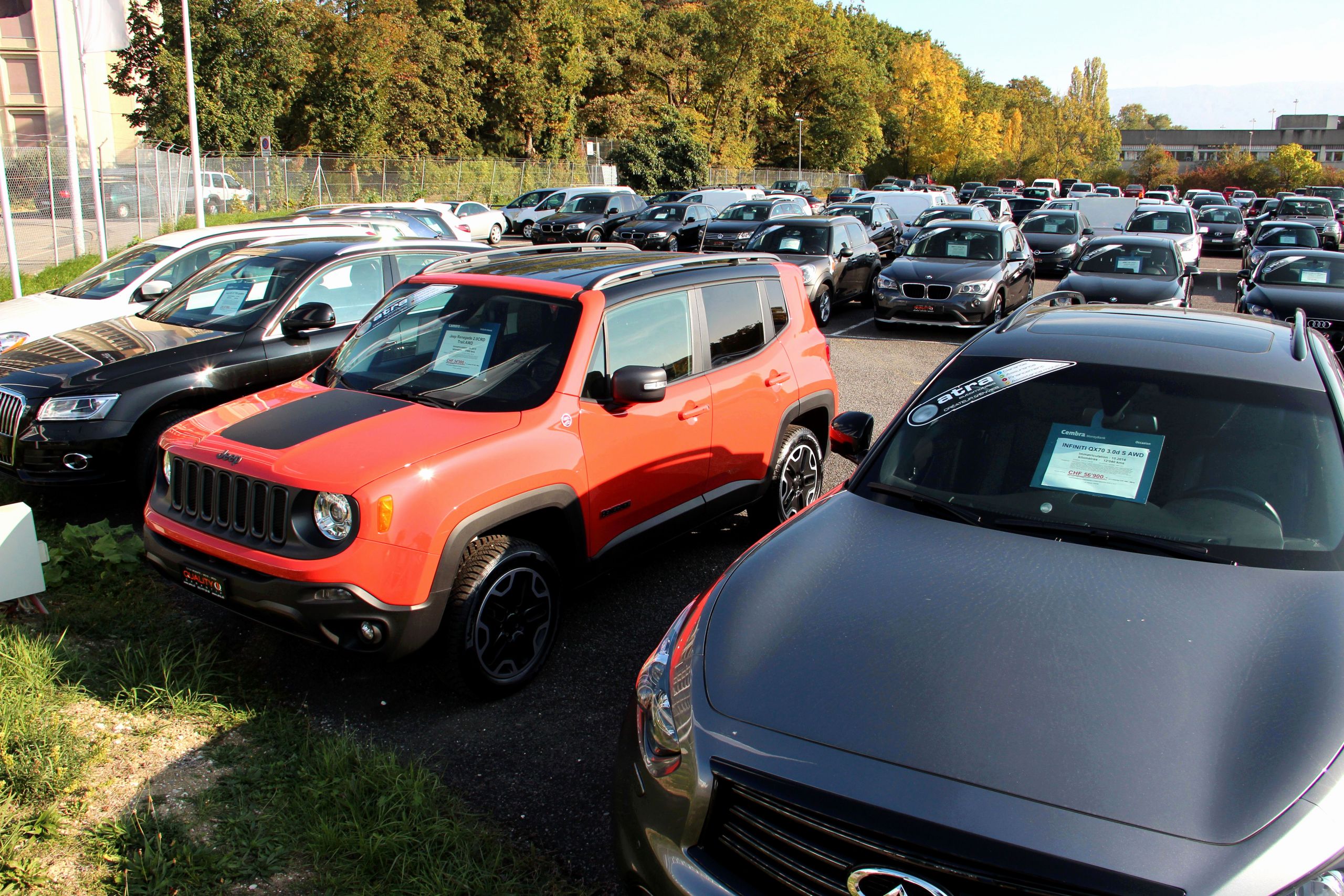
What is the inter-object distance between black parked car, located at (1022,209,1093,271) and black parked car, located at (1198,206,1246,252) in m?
9.06

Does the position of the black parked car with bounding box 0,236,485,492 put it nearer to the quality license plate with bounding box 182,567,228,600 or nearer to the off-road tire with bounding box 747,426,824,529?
the quality license plate with bounding box 182,567,228,600

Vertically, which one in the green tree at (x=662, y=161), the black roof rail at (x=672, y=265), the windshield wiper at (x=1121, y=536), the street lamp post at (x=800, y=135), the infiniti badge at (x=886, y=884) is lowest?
the infiniti badge at (x=886, y=884)

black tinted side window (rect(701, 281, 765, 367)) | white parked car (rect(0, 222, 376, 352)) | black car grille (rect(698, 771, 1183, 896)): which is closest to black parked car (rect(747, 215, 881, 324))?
white parked car (rect(0, 222, 376, 352))

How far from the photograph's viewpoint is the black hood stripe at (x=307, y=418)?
4.10 metres

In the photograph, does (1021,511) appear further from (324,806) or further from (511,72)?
(511,72)

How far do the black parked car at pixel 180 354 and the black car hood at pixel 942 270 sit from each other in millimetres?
8243

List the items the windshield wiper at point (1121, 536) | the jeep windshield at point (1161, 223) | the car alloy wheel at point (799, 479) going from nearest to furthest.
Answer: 1. the windshield wiper at point (1121, 536)
2. the car alloy wheel at point (799, 479)
3. the jeep windshield at point (1161, 223)

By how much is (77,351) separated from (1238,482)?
23.1 ft

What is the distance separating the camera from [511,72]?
52531mm

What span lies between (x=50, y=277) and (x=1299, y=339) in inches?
703

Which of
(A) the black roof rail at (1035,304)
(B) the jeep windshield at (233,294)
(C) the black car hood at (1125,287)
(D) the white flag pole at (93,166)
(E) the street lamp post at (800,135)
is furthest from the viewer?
(E) the street lamp post at (800,135)

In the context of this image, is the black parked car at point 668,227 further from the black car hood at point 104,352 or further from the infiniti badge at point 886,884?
the infiniti badge at point 886,884

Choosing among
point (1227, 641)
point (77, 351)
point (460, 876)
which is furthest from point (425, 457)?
point (77, 351)

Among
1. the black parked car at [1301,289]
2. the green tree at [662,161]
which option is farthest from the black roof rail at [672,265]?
the green tree at [662,161]
